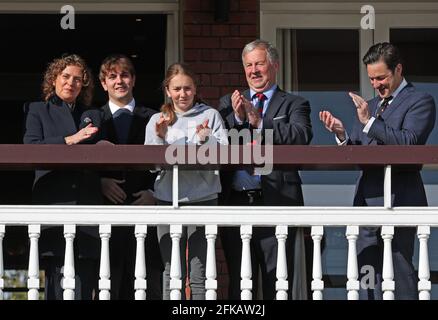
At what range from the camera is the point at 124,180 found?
709 cm

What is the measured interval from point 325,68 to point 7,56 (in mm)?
3706

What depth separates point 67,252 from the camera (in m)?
6.50

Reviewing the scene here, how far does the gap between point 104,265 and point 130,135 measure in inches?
40.4

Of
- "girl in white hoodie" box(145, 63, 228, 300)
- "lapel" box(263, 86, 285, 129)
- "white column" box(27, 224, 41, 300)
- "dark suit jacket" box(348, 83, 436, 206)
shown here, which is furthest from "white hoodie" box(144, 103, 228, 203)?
"dark suit jacket" box(348, 83, 436, 206)

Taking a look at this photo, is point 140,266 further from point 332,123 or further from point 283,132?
point 332,123

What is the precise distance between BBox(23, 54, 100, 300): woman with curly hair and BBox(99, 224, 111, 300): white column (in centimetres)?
20

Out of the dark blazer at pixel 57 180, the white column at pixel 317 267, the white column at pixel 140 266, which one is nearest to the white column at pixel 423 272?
the white column at pixel 317 267

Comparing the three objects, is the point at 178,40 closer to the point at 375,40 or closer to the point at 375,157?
the point at 375,40

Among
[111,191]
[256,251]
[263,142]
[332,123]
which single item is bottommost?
[256,251]

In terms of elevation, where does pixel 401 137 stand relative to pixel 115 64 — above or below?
below

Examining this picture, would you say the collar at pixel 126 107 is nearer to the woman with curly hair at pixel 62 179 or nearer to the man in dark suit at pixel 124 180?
the man in dark suit at pixel 124 180

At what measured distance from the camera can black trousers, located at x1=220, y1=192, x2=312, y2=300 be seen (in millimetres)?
6719

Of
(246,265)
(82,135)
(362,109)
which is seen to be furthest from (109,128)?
(362,109)

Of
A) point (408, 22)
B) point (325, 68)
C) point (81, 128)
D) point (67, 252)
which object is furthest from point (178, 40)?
point (67, 252)
